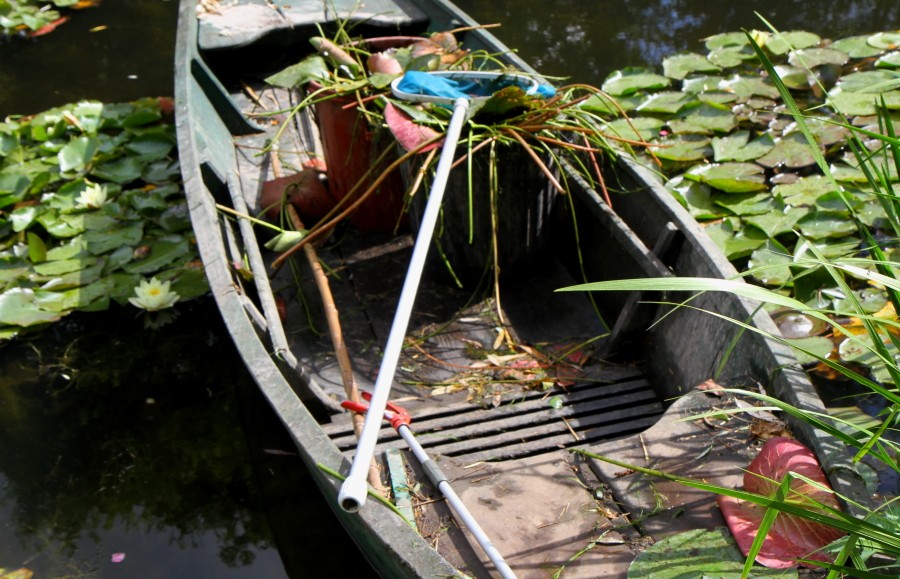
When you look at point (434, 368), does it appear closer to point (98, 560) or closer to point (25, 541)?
point (98, 560)

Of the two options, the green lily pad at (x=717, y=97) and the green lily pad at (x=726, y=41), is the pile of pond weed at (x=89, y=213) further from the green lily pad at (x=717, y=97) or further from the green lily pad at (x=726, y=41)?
the green lily pad at (x=726, y=41)

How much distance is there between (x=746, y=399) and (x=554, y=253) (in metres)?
1.05

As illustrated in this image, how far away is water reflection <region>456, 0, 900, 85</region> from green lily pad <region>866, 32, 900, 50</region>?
2.47 ft

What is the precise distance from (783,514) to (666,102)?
2474 millimetres

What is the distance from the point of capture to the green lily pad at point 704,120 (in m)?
3.40

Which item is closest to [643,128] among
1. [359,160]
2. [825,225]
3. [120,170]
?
[825,225]

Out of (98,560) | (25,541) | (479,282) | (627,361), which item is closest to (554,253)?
(479,282)

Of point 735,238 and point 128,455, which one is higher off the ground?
point 735,238

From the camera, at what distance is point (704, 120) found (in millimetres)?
3457

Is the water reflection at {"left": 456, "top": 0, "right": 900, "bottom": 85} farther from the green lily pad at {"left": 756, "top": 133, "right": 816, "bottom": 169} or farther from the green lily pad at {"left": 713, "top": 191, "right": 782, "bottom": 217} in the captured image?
the green lily pad at {"left": 713, "top": 191, "right": 782, "bottom": 217}

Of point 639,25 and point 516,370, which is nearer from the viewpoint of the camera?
point 516,370

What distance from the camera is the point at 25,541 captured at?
2455 millimetres

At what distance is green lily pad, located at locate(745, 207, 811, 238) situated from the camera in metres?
2.85

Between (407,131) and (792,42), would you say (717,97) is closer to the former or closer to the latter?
(792,42)
